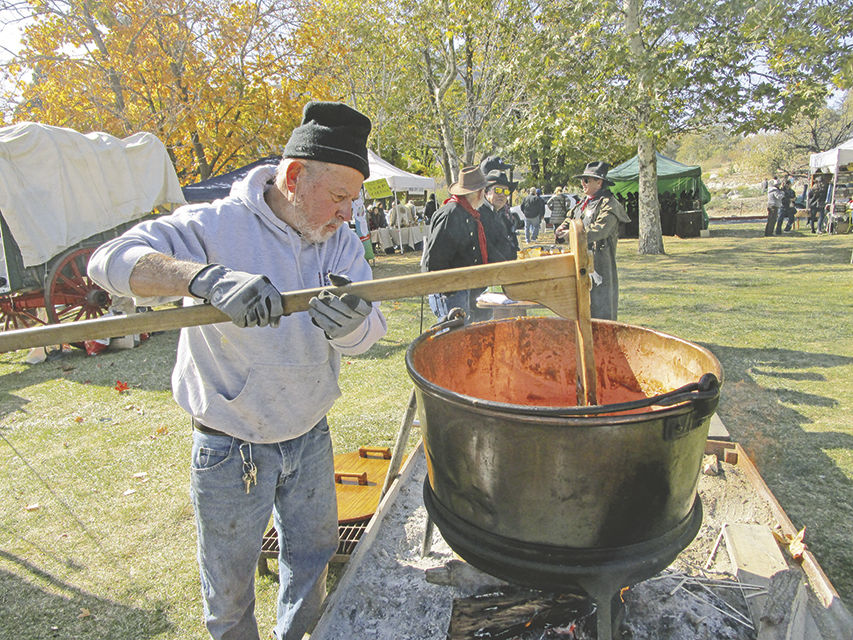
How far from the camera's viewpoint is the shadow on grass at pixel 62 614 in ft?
8.51

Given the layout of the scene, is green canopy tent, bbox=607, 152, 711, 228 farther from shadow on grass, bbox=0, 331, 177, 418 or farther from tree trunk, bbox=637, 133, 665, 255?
shadow on grass, bbox=0, 331, 177, 418

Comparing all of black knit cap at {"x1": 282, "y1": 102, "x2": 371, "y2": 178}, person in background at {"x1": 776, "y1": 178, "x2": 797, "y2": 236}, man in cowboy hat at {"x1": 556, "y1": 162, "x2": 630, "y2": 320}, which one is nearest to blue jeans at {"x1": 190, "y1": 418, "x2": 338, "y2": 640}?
black knit cap at {"x1": 282, "y1": 102, "x2": 371, "y2": 178}

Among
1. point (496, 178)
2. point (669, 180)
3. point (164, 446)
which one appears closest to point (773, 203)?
point (669, 180)

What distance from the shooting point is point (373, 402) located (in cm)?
520

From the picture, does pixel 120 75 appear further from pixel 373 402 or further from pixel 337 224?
pixel 337 224

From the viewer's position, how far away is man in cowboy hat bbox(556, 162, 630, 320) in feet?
17.8

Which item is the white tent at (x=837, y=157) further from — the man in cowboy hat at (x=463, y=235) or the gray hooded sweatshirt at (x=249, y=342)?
the gray hooded sweatshirt at (x=249, y=342)

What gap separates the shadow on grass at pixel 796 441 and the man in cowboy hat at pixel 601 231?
4.84 feet

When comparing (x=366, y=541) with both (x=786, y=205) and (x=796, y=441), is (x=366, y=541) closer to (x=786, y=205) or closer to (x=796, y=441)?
(x=796, y=441)

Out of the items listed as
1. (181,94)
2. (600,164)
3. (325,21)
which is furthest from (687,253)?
(181,94)

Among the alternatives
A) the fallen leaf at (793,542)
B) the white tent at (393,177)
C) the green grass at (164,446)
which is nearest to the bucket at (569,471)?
the fallen leaf at (793,542)

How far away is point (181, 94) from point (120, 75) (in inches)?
48.5

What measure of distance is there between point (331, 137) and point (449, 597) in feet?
6.64

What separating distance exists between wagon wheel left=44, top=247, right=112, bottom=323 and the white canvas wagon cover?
0.73ft
